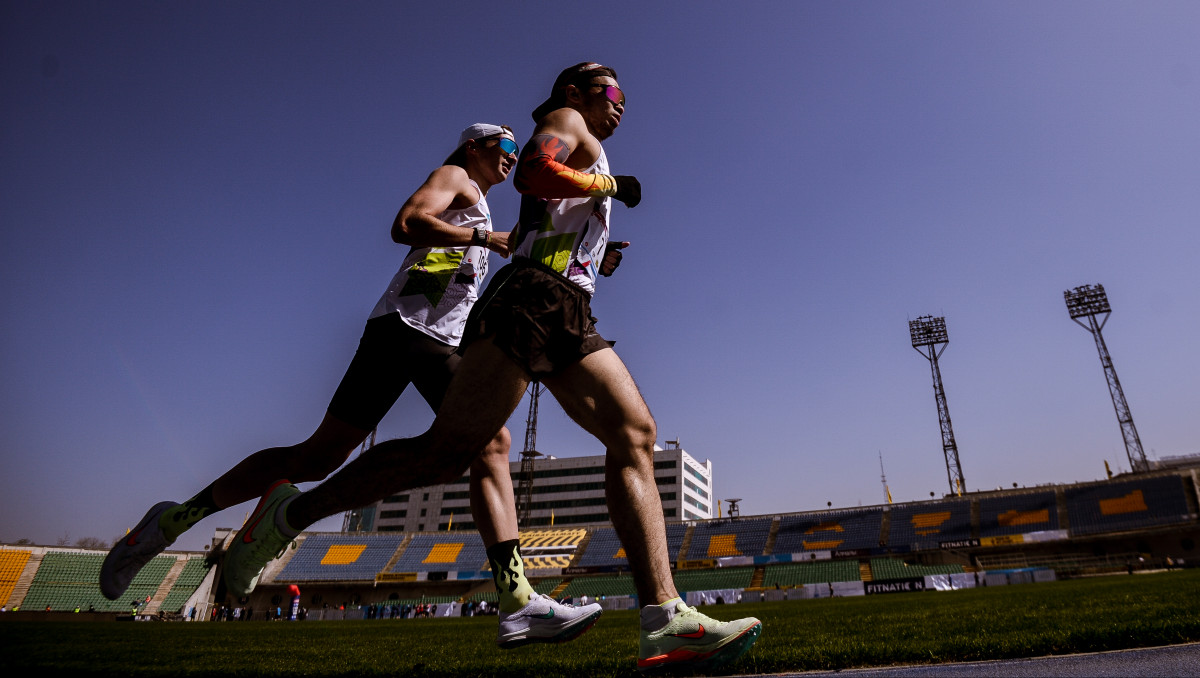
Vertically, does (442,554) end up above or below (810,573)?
above

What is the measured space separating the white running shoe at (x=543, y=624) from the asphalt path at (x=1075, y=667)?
106 centimetres

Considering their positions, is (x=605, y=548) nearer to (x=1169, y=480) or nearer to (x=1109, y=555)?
(x=1109, y=555)

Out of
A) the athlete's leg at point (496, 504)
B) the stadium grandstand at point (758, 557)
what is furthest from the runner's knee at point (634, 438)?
the stadium grandstand at point (758, 557)

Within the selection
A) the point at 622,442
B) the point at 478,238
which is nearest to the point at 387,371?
the point at 478,238

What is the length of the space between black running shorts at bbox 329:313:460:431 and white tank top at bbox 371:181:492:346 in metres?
0.08

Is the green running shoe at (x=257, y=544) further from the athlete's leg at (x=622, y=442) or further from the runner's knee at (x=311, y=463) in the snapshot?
the athlete's leg at (x=622, y=442)

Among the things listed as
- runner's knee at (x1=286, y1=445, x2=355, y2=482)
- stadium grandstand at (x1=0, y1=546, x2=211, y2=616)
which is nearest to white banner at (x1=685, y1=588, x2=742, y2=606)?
stadium grandstand at (x1=0, y1=546, x2=211, y2=616)

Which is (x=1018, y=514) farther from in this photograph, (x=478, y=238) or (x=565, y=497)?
(x=565, y=497)

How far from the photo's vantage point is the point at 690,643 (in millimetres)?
2369

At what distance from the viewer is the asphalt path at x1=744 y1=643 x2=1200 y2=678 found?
8.24ft

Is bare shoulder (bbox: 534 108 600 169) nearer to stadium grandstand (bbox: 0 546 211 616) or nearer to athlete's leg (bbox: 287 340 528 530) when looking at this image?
athlete's leg (bbox: 287 340 528 530)

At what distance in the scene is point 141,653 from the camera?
19.0ft

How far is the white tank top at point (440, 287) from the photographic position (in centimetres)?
353

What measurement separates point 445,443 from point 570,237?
107 centimetres
